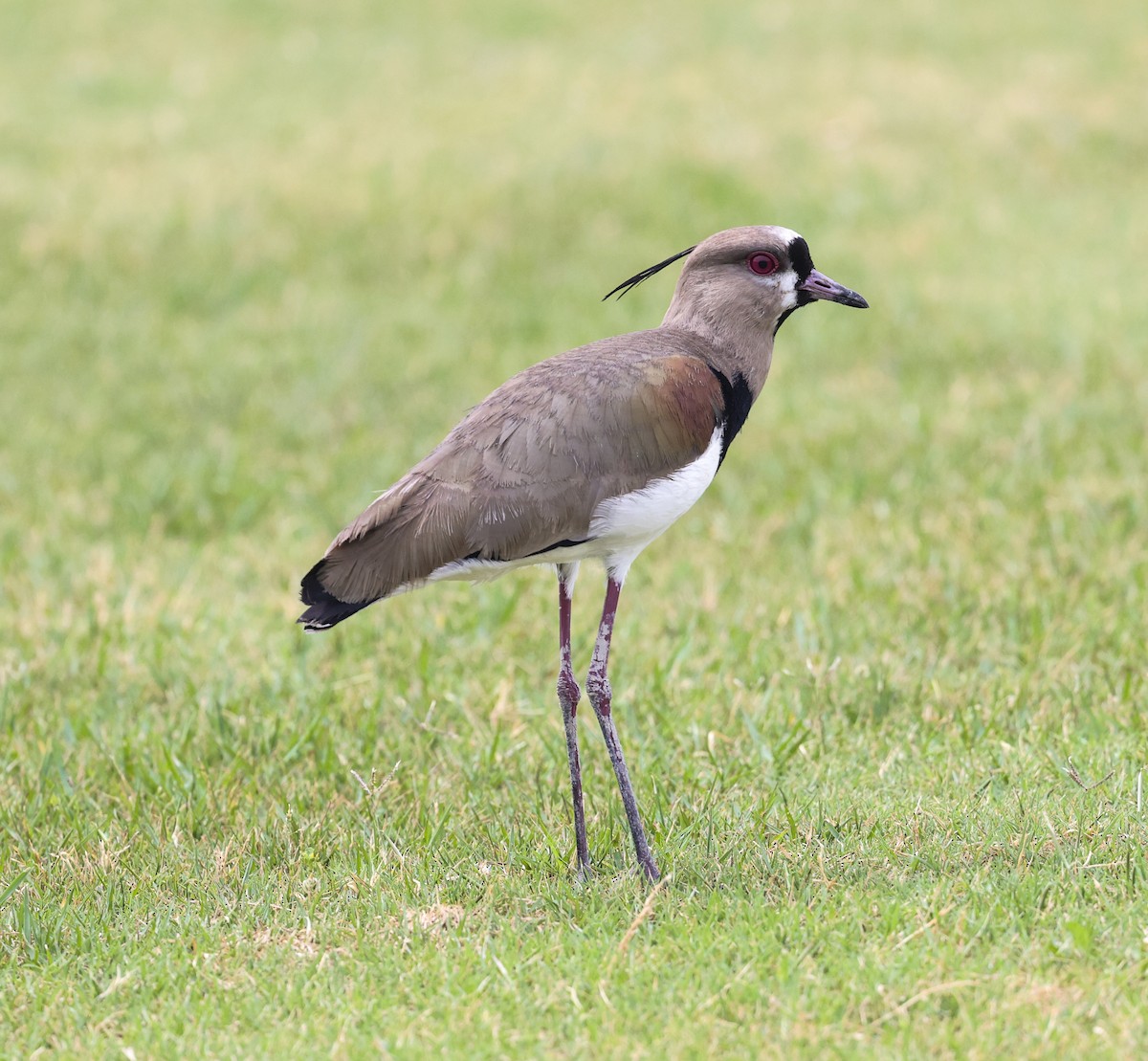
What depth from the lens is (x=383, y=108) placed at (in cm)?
1342

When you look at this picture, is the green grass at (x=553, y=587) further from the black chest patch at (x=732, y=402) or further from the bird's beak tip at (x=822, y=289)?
the bird's beak tip at (x=822, y=289)

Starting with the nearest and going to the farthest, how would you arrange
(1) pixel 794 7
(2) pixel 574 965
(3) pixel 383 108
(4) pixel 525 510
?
(2) pixel 574 965 < (4) pixel 525 510 < (3) pixel 383 108 < (1) pixel 794 7

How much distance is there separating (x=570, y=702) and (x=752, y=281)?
1.32 meters

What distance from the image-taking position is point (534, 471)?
404 centimetres

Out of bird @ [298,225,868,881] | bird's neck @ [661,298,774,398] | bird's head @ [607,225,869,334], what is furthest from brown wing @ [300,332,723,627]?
bird's head @ [607,225,869,334]

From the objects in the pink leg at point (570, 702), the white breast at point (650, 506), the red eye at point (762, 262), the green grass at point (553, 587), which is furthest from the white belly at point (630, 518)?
the green grass at point (553, 587)

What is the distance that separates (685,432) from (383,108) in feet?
33.3

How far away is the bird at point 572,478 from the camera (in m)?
4.02

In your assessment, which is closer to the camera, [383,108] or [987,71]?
[383,108]

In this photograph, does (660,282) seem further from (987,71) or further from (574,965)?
(574,965)

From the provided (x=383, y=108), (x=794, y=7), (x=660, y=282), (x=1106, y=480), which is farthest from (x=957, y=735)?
(x=794, y=7)

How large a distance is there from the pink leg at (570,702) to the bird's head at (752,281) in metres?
0.85

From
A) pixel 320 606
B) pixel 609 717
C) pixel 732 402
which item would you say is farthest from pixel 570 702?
pixel 732 402

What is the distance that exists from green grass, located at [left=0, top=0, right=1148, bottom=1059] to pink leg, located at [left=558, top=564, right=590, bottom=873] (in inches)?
4.1
